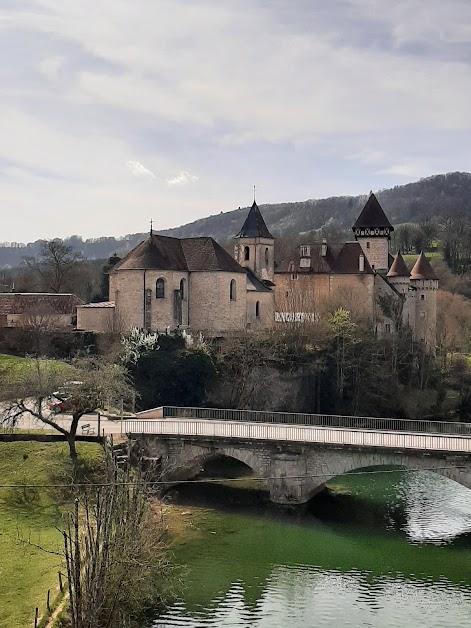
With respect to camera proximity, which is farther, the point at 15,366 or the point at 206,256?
the point at 206,256

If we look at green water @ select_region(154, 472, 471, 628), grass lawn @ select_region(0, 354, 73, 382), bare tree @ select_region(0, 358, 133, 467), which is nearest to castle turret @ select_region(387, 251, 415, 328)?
grass lawn @ select_region(0, 354, 73, 382)

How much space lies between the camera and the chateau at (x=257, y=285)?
52.1m

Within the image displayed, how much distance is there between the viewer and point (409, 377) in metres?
57.1

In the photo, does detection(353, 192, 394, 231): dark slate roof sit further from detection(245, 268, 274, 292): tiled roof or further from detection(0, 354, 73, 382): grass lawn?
A: detection(0, 354, 73, 382): grass lawn

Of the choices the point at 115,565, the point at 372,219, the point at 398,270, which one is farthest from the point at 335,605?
the point at 372,219

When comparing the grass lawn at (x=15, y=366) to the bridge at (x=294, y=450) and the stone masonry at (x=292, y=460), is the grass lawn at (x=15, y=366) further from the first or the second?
the stone masonry at (x=292, y=460)

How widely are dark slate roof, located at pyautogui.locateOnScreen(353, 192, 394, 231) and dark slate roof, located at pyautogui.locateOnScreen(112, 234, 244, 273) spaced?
18931 mm

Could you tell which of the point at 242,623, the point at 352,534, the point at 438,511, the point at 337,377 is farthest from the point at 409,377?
the point at 242,623

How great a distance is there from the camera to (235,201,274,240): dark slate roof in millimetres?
63656

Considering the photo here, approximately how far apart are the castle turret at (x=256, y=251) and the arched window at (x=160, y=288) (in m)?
12.4

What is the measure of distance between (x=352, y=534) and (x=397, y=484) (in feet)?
28.8

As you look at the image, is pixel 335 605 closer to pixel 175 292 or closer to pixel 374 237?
pixel 175 292

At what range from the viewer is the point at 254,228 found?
6431cm

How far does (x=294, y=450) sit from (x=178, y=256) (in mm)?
26339
